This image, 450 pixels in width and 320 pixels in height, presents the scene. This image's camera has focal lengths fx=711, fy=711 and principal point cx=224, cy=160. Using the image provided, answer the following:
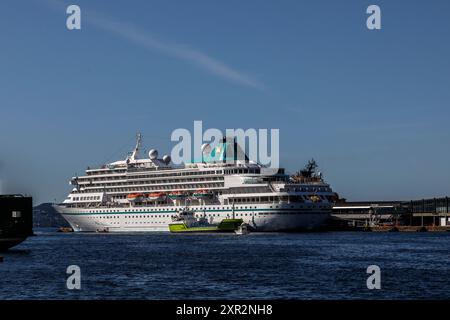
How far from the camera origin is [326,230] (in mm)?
115688

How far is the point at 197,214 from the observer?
115m

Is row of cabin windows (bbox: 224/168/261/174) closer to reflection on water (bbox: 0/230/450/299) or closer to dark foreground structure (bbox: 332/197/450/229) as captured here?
dark foreground structure (bbox: 332/197/450/229)

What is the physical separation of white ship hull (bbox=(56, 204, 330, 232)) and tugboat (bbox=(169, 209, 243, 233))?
6.69 ft

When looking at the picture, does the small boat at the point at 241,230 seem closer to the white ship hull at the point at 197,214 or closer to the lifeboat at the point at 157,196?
the white ship hull at the point at 197,214

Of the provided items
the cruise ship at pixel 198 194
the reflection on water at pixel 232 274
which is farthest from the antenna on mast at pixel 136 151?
the reflection on water at pixel 232 274

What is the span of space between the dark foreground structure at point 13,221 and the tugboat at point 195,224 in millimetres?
44148

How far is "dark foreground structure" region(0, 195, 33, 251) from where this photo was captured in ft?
212

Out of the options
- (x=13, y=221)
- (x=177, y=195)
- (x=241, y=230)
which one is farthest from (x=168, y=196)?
(x=13, y=221)

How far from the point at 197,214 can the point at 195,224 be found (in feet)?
12.3

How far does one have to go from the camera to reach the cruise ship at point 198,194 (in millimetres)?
108500

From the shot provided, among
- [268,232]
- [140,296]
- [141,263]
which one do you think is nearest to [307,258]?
[141,263]
